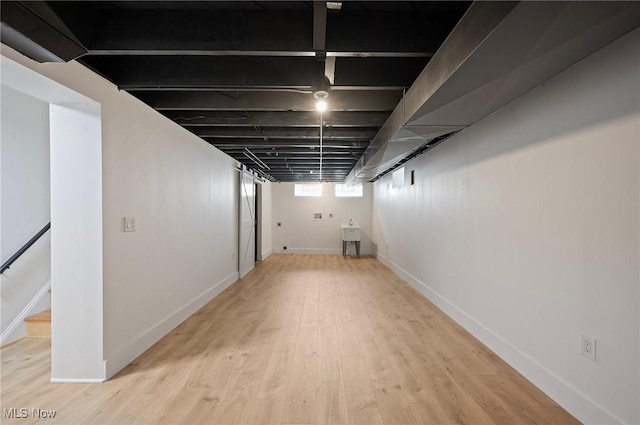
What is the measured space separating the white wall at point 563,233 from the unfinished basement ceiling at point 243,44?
91 cm

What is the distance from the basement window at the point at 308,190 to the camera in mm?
9102

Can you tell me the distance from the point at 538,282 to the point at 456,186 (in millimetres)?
1545

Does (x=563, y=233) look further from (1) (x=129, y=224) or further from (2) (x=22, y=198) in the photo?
(2) (x=22, y=198)

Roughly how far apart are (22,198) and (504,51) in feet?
14.8

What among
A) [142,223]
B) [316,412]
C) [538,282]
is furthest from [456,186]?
[142,223]

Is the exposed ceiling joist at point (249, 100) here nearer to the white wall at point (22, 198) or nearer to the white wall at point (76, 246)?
the white wall at point (76, 246)

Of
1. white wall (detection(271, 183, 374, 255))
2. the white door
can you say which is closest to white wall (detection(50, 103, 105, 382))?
the white door

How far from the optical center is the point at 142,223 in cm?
261

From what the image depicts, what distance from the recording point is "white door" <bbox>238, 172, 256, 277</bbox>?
559cm

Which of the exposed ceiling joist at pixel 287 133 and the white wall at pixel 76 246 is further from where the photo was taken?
the exposed ceiling joist at pixel 287 133

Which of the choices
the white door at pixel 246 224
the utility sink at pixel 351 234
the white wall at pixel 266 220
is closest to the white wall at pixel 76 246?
the white door at pixel 246 224

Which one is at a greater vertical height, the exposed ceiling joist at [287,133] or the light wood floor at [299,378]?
the exposed ceiling joist at [287,133]

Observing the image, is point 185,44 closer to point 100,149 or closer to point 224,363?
point 100,149

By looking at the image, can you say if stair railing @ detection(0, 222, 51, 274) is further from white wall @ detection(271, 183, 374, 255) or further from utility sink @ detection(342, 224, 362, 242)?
utility sink @ detection(342, 224, 362, 242)
